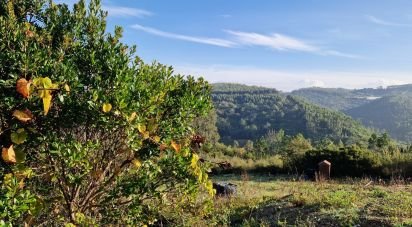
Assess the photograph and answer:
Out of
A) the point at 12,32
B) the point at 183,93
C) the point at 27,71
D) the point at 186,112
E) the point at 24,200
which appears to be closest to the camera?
the point at 24,200

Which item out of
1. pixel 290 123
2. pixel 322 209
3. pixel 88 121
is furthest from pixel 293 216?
pixel 290 123

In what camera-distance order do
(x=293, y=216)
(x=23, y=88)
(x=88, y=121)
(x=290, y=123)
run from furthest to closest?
(x=290, y=123), (x=293, y=216), (x=88, y=121), (x=23, y=88)

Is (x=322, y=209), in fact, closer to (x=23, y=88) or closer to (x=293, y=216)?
(x=293, y=216)

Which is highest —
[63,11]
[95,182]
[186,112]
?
[63,11]

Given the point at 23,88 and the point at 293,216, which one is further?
the point at 293,216

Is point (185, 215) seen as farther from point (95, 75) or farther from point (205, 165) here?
point (95, 75)

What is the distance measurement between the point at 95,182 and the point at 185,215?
4.73m

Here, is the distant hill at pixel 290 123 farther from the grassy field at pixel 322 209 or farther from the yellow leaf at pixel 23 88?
the yellow leaf at pixel 23 88

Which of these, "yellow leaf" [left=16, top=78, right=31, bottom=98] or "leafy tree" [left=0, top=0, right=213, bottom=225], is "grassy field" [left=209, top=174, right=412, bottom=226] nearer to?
"leafy tree" [left=0, top=0, right=213, bottom=225]

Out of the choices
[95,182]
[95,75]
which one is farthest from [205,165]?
[95,75]

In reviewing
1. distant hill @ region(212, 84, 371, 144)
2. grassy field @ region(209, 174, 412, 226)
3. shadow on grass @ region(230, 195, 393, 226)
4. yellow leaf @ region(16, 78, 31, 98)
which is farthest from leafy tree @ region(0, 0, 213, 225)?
distant hill @ region(212, 84, 371, 144)

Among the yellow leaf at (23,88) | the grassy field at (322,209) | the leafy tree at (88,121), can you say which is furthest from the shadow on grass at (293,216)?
the yellow leaf at (23,88)

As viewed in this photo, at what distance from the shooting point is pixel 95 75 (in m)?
3.49

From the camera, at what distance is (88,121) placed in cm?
342
